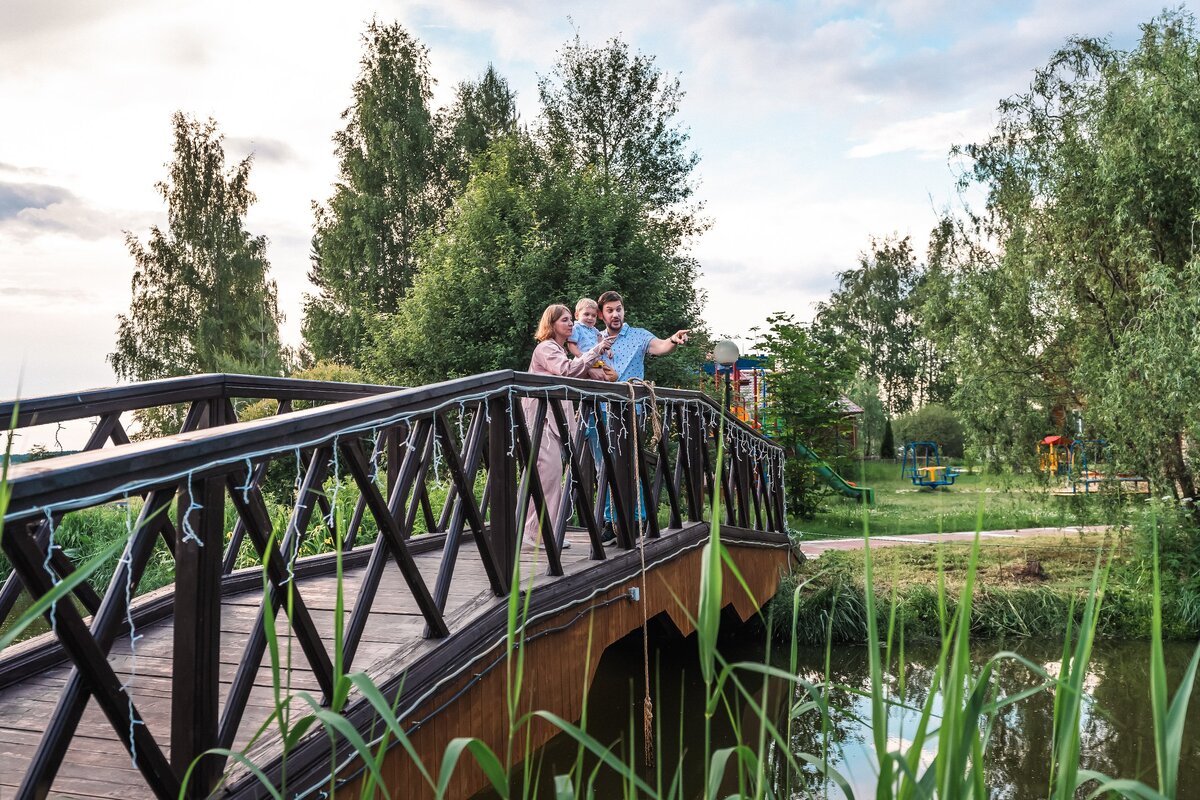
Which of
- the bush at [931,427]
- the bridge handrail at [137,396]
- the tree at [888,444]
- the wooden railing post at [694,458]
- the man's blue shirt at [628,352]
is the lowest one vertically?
the tree at [888,444]

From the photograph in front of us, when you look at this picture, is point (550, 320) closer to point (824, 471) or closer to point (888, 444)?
point (824, 471)

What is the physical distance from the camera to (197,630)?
2.45 m

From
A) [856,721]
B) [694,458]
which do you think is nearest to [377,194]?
[694,458]

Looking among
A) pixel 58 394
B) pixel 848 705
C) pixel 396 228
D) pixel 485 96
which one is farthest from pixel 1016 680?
pixel 485 96

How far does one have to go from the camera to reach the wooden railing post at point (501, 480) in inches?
163

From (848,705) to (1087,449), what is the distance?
6.81 m

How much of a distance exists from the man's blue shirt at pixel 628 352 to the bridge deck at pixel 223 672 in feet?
6.13

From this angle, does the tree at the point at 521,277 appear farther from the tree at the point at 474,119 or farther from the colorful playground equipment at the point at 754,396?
the tree at the point at 474,119

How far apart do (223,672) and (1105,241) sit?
38.9 feet

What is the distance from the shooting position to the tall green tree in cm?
1059

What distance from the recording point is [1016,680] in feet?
29.0

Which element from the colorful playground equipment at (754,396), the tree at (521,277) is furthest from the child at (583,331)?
the tree at (521,277)

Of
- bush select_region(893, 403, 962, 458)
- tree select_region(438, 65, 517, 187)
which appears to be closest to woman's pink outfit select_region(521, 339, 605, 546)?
tree select_region(438, 65, 517, 187)

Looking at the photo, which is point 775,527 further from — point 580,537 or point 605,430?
point 605,430
